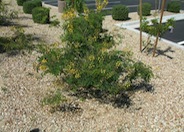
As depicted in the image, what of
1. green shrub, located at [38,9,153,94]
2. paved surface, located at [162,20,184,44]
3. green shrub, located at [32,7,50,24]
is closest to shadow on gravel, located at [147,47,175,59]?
paved surface, located at [162,20,184,44]

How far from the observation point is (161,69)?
7652 millimetres

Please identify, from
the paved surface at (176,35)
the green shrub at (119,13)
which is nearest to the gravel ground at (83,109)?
the paved surface at (176,35)

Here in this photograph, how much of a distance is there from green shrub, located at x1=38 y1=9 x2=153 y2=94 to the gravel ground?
0.55 meters

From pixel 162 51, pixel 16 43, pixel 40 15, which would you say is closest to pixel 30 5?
pixel 40 15

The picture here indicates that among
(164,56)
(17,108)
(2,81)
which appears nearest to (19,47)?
(2,81)

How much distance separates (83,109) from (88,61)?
106 centimetres

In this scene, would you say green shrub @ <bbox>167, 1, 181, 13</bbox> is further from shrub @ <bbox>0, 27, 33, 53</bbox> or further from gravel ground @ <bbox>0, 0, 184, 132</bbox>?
shrub @ <bbox>0, 27, 33, 53</bbox>

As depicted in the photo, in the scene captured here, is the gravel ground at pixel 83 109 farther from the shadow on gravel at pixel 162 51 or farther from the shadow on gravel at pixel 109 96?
the shadow on gravel at pixel 162 51

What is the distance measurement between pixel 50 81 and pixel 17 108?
1.39 meters

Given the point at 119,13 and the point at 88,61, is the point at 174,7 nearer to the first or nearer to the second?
the point at 119,13

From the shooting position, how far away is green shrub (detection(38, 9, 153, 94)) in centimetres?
493

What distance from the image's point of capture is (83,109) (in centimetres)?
546

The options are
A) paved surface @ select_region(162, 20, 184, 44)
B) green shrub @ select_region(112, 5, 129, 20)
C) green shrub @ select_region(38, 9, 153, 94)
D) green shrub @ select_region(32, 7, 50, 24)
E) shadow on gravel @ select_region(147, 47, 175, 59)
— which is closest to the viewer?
green shrub @ select_region(38, 9, 153, 94)

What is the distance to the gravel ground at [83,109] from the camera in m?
4.93
